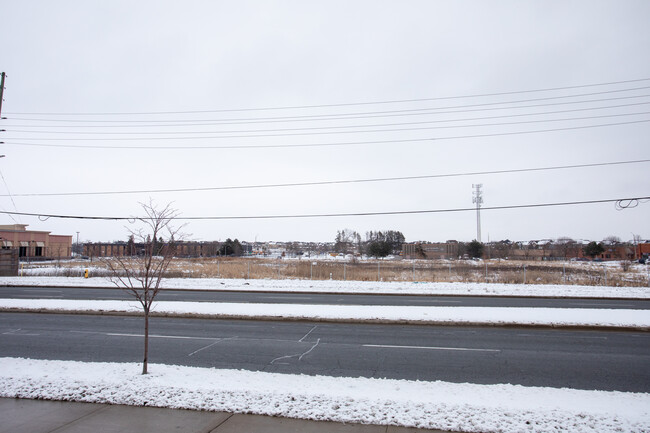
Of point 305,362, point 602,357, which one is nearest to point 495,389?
point 305,362

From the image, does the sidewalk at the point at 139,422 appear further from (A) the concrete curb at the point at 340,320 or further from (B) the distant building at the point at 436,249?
(B) the distant building at the point at 436,249

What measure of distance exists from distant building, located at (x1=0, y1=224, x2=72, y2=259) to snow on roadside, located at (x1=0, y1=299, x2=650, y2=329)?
57.9 meters

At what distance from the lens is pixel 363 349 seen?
9.30 metres

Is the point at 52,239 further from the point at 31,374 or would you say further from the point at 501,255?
the point at 501,255

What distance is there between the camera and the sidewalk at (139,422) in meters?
4.62

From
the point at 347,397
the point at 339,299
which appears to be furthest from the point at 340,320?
the point at 347,397

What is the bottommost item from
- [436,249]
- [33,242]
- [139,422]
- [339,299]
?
[339,299]

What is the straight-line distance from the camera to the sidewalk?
4.62m

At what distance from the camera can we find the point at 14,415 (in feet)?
16.5

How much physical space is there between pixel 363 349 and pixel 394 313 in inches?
194

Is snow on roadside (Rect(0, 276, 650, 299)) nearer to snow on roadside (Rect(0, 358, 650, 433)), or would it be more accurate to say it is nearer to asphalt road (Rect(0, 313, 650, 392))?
asphalt road (Rect(0, 313, 650, 392))

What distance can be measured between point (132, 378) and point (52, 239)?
9135cm

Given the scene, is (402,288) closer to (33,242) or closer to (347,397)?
(347,397)

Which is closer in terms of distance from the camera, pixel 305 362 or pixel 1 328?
pixel 305 362
